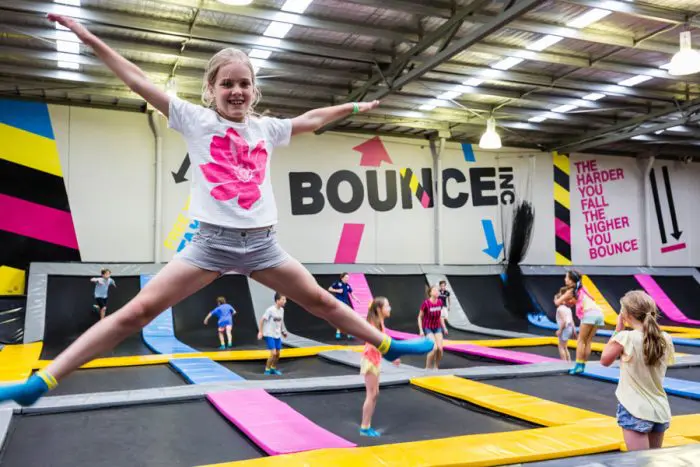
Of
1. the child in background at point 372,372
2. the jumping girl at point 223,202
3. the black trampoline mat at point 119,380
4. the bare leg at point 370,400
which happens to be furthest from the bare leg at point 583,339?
the jumping girl at point 223,202

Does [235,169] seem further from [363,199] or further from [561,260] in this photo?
[561,260]

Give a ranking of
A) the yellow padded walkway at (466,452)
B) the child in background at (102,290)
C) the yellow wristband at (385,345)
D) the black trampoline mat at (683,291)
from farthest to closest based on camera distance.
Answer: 1. the black trampoline mat at (683,291)
2. the child in background at (102,290)
3. the yellow padded walkway at (466,452)
4. the yellow wristband at (385,345)

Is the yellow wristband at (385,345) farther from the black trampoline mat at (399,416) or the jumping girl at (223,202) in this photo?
the black trampoline mat at (399,416)

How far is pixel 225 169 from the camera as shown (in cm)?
186

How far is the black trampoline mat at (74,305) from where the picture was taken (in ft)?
28.5

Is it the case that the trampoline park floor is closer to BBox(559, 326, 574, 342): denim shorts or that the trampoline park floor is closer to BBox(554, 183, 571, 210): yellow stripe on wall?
BBox(559, 326, 574, 342): denim shorts

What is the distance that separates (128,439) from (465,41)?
596 centimetres

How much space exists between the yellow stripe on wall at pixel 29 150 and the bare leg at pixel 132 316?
949cm

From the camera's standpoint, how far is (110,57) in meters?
1.80

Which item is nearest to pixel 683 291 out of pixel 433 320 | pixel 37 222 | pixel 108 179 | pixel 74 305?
pixel 433 320

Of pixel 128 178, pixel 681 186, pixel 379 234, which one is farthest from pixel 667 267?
pixel 128 178

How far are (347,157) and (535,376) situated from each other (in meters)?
7.39

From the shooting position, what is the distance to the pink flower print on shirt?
1.84 metres

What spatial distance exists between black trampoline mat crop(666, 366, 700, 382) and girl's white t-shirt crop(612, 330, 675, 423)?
3932 millimetres
